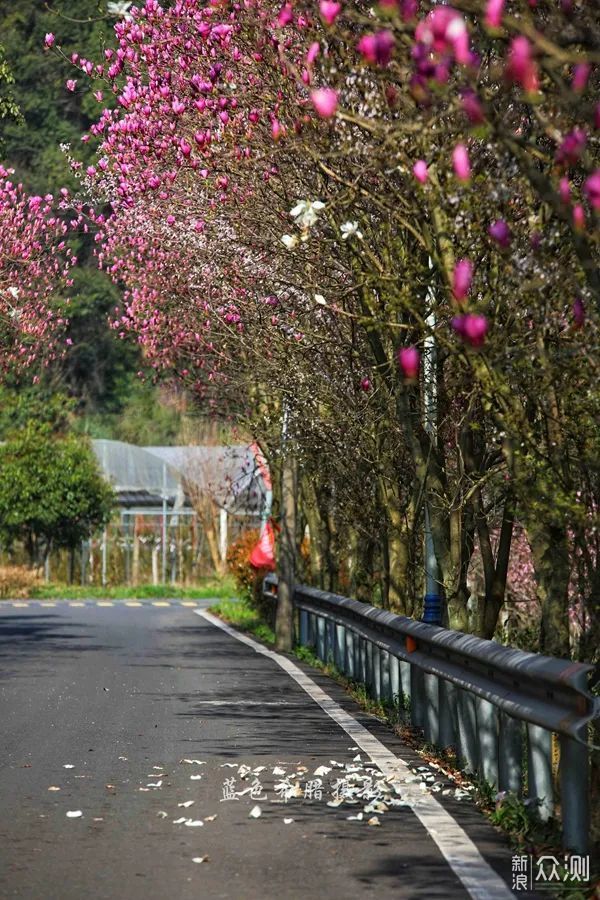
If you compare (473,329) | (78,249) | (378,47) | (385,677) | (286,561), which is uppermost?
(78,249)

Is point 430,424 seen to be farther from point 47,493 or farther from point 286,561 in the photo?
point 47,493

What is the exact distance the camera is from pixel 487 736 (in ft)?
34.0

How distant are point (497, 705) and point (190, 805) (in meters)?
1.67

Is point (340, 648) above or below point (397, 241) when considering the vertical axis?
below

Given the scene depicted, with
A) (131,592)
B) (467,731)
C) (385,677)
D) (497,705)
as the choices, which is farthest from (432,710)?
(131,592)

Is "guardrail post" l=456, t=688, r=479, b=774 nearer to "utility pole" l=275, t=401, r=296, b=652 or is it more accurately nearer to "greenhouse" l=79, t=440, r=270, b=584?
"utility pole" l=275, t=401, r=296, b=652

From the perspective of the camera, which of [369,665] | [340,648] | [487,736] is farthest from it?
[340,648]

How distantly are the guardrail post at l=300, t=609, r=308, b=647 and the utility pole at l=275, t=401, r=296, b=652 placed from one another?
0.52 feet

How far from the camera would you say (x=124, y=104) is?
15062mm

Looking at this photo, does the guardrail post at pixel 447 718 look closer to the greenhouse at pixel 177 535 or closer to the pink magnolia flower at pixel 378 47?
the pink magnolia flower at pixel 378 47

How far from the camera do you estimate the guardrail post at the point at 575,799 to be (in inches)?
316

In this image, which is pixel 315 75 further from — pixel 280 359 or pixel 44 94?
pixel 44 94

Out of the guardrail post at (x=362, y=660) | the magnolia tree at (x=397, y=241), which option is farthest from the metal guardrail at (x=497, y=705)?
the guardrail post at (x=362, y=660)

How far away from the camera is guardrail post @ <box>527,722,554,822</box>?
29.0 ft
